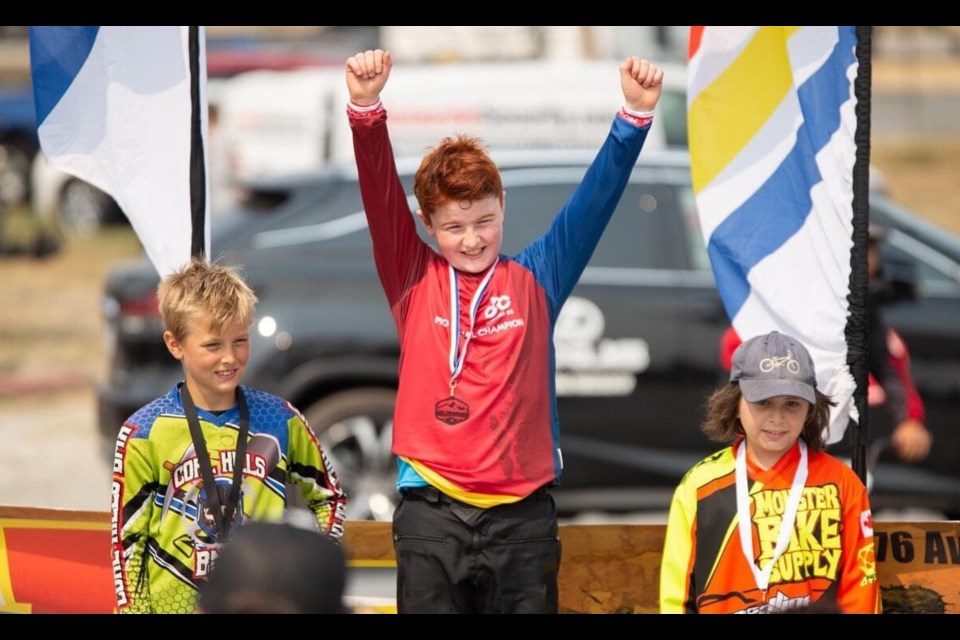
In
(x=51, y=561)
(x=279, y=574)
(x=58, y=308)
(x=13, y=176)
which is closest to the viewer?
(x=279, y=574)

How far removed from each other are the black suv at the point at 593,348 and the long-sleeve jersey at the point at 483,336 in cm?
331

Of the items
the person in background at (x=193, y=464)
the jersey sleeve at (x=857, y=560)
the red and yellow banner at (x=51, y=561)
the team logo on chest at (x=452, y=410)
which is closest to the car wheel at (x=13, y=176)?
the red and yellow banner at (x=51, y=561)

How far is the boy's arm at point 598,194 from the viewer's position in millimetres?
3967

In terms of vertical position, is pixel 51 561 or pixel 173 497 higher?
pixel 173 497

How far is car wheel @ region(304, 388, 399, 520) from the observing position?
7.38 m

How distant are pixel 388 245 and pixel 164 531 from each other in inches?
38.4

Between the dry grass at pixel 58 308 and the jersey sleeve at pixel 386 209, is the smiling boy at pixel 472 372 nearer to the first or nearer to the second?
the jersey sleeve at pixel 386 209

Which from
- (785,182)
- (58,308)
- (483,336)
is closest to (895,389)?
(785,182)

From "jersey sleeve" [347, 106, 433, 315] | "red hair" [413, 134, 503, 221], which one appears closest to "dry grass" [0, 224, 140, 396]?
"jersey sleeve" [347, 106, 433, 315]

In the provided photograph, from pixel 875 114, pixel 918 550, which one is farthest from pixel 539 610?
pixel 875 114

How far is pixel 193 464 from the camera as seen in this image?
387cm

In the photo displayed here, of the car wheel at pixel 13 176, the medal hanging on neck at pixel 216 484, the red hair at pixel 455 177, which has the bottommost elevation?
the medal hanging on neck at pixel 216 484

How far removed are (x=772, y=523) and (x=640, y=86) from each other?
123cm

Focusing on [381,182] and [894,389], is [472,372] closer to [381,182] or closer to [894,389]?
[381,182]
